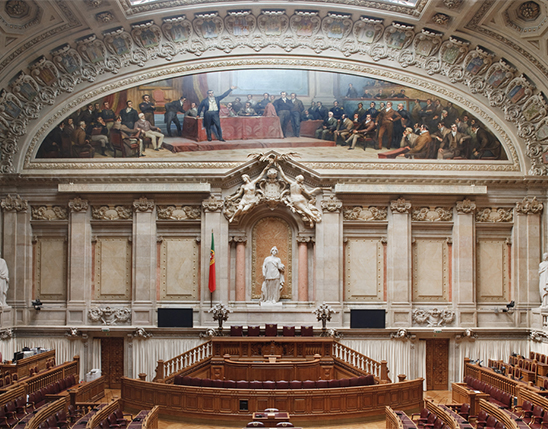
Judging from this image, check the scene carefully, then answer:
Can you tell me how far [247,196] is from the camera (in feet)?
82.9

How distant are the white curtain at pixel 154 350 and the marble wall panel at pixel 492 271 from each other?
1211 centimetres

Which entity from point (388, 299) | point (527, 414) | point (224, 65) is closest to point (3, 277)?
point (224, 65)

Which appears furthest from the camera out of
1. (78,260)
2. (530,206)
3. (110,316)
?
(530,206)

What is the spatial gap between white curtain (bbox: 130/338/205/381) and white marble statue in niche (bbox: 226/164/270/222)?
17.9ft

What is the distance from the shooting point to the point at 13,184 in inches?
1006

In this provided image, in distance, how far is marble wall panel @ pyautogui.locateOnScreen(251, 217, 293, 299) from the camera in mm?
26016

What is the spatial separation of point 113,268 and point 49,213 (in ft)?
11.9

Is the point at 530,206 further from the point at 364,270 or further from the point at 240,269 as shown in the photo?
the point at 240,269

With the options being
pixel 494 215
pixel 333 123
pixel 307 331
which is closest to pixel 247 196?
pixel 333 123

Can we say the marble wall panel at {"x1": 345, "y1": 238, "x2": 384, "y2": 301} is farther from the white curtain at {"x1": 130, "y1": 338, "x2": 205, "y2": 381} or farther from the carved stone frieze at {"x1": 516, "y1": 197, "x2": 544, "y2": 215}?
the white curtain at {"x1": 130, "y1": 338, "x2": 205, "y2": 381}

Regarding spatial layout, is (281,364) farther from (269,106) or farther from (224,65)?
(224,65)

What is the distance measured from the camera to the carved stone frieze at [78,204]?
83.5ft

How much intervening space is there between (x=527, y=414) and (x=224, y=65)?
18040 millimetres

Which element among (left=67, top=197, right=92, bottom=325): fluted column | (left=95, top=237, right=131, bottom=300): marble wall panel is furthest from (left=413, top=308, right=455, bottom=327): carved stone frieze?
(left=67, top=197, right=92, bottom=325): fluted column
